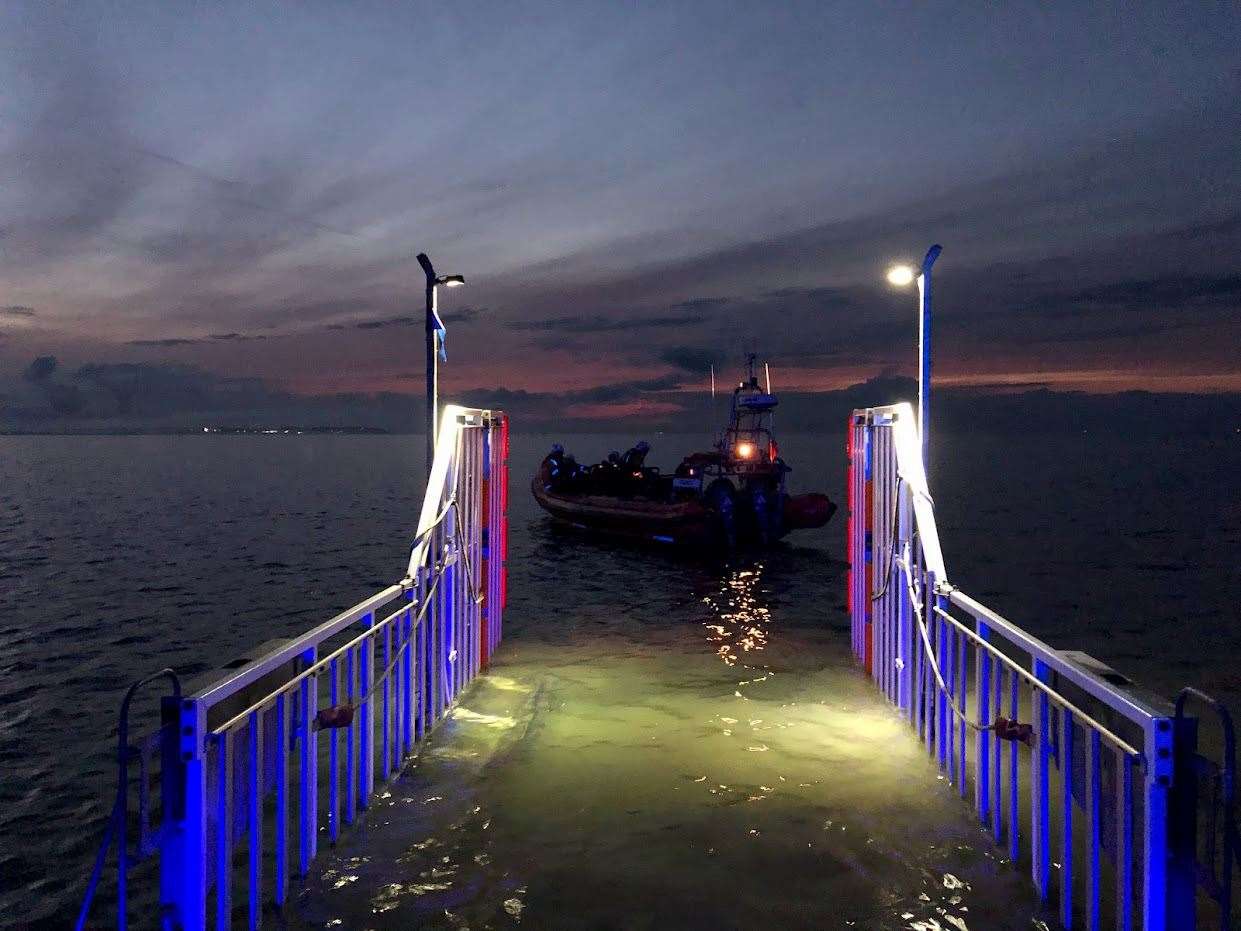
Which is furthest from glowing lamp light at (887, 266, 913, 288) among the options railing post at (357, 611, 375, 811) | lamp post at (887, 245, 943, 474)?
railing post at (357, 611, 375, 811)

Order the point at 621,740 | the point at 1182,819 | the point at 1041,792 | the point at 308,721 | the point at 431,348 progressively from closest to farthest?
1. the point at 1182,819
2. the point at 1041,792
3. the point at 308,721
4. the point at 621,740
5. the point at 431,348

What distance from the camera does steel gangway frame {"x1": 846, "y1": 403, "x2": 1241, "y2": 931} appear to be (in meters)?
3.19

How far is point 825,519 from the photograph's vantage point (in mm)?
33625

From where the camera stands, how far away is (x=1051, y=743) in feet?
15.0

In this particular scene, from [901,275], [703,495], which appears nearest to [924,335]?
[901,275]

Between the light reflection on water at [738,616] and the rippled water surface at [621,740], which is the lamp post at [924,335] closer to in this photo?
the rippled water surface at [621,740]

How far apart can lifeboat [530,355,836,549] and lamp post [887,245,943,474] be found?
21.6m

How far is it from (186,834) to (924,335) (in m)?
7.14

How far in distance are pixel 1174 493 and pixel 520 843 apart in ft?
260

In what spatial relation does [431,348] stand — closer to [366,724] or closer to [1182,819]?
[366,724]

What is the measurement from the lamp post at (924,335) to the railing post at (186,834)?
20.2 feet

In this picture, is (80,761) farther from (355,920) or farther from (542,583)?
(542,583)

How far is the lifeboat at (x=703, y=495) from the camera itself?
100ft

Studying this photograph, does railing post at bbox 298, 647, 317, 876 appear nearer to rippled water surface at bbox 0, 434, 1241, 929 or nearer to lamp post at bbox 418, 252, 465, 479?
rippled water surface at bbox 0, 434, 1241, 929
